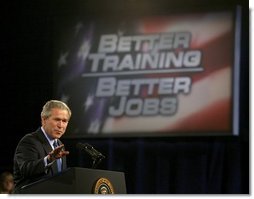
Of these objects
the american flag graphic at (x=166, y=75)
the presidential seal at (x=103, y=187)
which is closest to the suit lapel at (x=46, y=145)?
the presidential seal at (x=103, y=187)

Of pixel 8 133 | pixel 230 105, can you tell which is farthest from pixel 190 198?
pixel 8 133

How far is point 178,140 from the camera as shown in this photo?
4.84 meters

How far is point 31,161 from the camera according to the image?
179 cm

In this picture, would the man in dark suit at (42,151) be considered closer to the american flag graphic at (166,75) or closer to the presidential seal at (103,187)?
the presidential seal at (103,187)

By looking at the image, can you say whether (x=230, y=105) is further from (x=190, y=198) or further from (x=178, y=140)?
(x=190, y=198)

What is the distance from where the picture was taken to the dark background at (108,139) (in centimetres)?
475

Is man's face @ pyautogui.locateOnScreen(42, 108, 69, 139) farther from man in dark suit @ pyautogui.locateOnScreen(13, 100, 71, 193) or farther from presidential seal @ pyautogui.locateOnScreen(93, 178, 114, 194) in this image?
presidential seal @ pyautogui.locateOnScreen(93, 178, 114, 194)

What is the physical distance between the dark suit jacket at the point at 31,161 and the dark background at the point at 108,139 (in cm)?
283

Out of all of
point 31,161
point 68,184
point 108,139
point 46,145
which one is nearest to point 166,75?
point 108,139

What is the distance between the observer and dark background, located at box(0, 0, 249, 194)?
475 cm

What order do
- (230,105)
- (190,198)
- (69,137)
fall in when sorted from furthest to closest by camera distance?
1. (69,137)
2. (230,105)
3. (190,198)

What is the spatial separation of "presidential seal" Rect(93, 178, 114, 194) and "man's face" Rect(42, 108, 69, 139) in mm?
439

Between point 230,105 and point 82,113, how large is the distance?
4.27ft

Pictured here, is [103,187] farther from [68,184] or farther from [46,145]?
[46,145]
